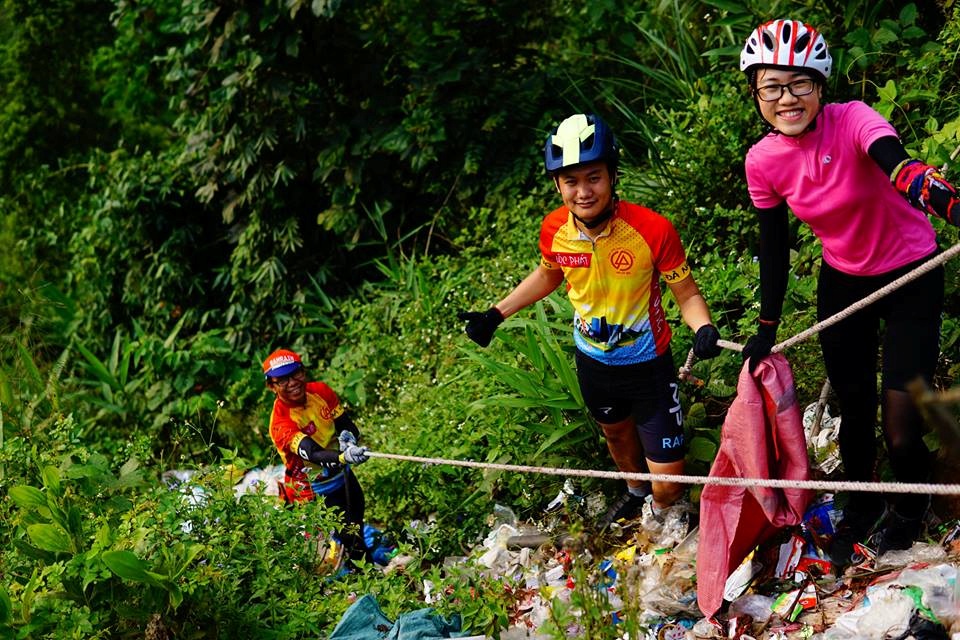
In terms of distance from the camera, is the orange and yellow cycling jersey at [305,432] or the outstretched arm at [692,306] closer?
the outstretched arm at [692,306]

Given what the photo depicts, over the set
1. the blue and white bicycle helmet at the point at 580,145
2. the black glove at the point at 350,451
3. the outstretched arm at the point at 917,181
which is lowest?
the black glove at the point at 350,451

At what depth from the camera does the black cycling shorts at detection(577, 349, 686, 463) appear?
14.2 feet

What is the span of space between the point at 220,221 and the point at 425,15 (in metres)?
2.86

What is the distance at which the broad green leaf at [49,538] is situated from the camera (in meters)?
4.00

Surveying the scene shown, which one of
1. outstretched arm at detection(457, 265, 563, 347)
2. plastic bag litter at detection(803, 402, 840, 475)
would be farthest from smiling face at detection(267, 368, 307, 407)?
plastic bag litter at detection(803, 402, 840, 475)

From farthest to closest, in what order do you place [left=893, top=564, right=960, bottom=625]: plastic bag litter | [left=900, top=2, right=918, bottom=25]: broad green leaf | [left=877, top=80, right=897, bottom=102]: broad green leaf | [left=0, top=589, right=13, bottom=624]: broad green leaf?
[left=900, top=2, right=918, bottom=25]: broad green leaf
[left=877, top=80, right=897, bottom=102]: broad green leaf
[left=0, top=589, right=13, bottom=624]: broad green leaf
[left=893, top=564, right=960, bottom=625]: plastic bag litter

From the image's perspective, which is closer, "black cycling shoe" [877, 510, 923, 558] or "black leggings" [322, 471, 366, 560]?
"black cycling shoe" [877, 510, 923, 558]

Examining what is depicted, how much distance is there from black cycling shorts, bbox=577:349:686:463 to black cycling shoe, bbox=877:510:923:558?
910 mm

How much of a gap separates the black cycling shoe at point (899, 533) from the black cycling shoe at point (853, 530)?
11 cm

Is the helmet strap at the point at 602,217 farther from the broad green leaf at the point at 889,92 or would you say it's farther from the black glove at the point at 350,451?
the broad green leaf at the point at 889,92

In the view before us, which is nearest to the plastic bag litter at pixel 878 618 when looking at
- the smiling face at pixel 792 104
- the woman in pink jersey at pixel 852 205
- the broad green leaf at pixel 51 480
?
the woman in pink jersey at pixel 852 205

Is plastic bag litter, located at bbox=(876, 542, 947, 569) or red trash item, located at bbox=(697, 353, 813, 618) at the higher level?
red trash item, located at bbox=(697, 353, 813, 618)

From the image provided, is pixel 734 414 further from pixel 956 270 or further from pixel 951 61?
pixel 951 61

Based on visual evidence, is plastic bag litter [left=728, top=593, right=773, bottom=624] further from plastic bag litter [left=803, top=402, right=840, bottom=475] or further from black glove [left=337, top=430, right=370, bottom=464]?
black glove [left=337, top=430, right=370, bottom=464]
